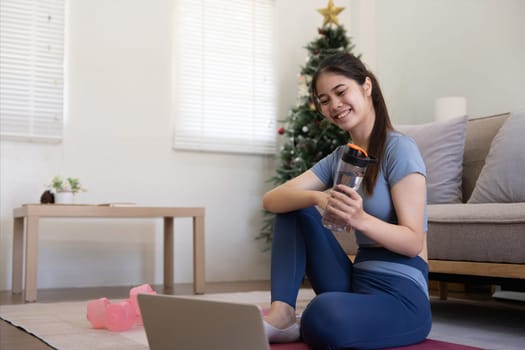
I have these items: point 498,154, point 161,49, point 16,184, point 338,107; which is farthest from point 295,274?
point 161,49

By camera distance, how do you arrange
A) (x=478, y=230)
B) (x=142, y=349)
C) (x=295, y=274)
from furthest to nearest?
(x=478, y=230), (x=142, y=349), (x=295, y=274)

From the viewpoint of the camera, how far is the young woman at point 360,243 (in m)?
1.59

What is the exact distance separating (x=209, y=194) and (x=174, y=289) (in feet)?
3.16

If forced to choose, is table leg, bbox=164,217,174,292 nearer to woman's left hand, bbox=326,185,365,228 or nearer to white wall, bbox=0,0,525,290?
white wall, bbox=0,0,525,290

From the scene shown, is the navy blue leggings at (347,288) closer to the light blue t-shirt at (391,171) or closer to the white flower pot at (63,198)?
the light blue t-shirt at (391,171)

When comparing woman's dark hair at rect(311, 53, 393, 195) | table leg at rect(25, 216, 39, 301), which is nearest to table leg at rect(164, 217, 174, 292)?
table leg at rect(25, 216, 39, 301)

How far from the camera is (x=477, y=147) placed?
3.22m

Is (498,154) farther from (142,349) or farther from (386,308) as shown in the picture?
(142,349)

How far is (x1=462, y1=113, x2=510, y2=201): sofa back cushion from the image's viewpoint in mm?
3170

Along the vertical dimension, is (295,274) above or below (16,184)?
below

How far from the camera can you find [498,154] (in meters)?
2.87

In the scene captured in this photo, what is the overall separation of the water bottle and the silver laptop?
13.9 inches

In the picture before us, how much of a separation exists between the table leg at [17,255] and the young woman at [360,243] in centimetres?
262

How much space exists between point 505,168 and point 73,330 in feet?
5.95
